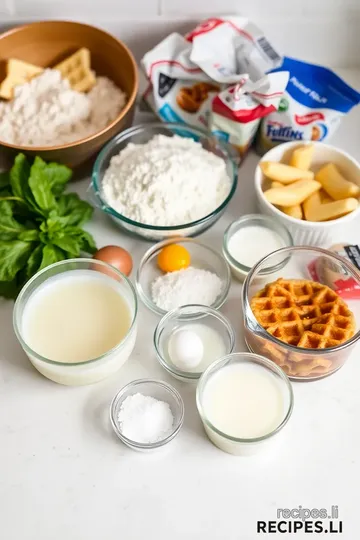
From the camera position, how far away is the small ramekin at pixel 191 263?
1059 millimetres

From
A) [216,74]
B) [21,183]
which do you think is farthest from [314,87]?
[21,183]

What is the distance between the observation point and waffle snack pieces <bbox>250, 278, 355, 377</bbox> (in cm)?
93

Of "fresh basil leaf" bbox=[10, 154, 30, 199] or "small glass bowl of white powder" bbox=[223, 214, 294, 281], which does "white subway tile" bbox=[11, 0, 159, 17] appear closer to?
"fresh basil leaf" bbox=[10, 154, 30, 199]

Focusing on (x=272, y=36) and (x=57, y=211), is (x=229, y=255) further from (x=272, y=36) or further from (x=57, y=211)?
(x=272, y=36)

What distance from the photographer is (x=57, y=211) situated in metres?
1.04

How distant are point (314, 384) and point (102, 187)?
1.52 feet

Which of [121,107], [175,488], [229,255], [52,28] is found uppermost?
[52,28]

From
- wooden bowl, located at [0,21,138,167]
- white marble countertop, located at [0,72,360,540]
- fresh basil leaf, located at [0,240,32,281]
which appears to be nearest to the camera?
white marble countertop, located at [0,72,360,540]

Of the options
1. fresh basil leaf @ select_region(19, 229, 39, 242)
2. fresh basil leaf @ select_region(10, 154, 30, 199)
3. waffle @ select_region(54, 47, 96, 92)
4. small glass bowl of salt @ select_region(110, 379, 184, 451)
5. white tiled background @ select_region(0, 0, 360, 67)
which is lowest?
small glass bowl of salt @ select_region(110, 379, 184, 451)

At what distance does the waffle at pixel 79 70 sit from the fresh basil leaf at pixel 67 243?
320mm

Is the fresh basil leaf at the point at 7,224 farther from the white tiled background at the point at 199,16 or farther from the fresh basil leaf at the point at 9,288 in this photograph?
the white tiled background at the point at 199,16

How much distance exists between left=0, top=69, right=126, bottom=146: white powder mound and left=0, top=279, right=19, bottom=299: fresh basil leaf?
0.25 metres

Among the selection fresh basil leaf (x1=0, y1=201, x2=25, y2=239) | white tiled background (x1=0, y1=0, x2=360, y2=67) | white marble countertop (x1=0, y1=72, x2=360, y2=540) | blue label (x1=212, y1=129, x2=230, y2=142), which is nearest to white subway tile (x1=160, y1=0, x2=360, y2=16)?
white tiled background (x1=0, y1=0, x2=360, y2=67)

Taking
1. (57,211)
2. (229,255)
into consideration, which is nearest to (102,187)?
(57,211)
